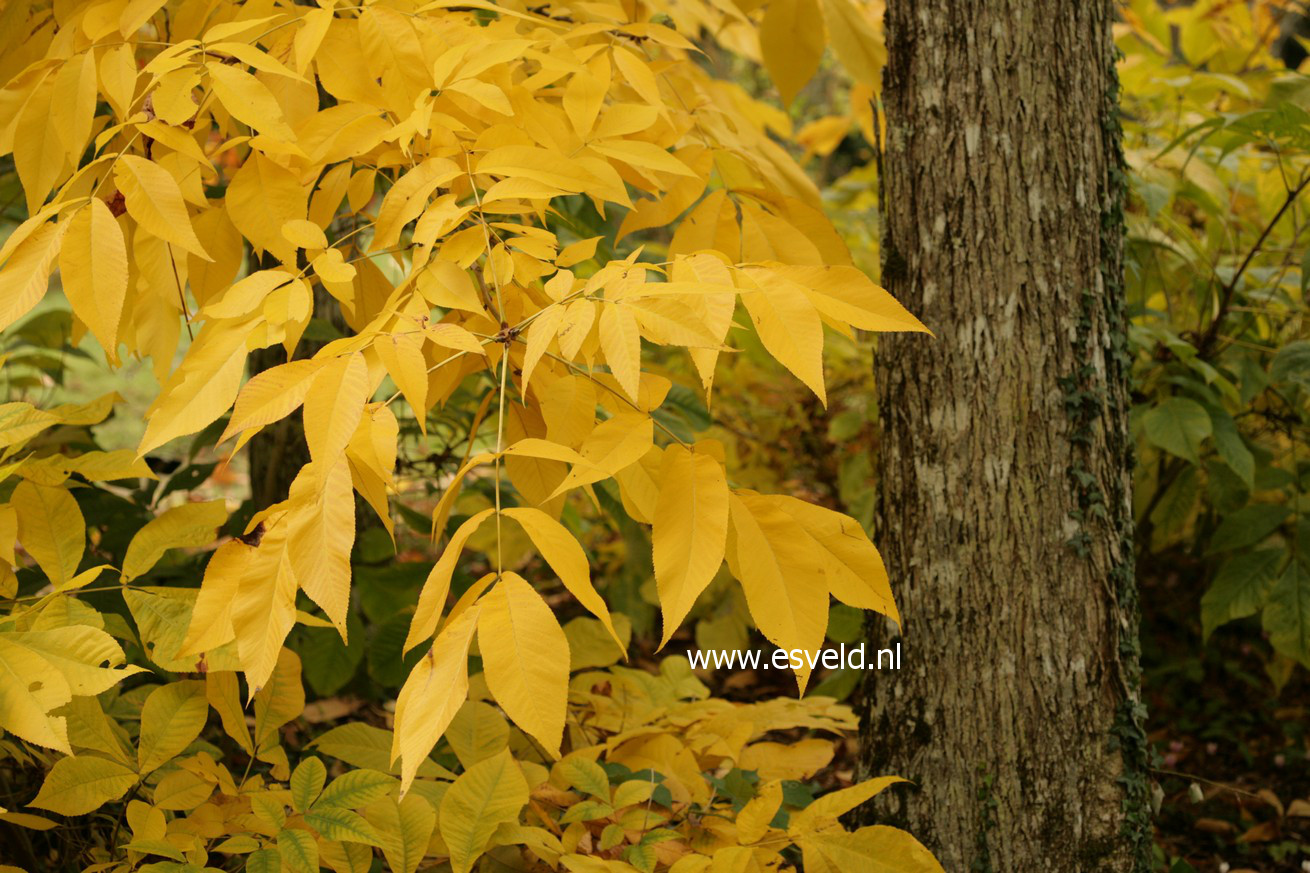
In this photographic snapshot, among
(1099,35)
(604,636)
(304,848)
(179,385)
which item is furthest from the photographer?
(604,636)

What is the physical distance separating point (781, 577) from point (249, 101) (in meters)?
0.72

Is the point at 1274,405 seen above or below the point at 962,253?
below

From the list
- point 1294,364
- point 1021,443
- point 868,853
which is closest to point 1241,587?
point 1294,364

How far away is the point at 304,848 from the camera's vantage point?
1101 mm

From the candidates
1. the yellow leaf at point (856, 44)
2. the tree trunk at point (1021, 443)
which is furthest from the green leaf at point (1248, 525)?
the yellow leaf at point (856, 44)

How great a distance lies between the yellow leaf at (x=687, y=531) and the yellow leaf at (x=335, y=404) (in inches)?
10.7

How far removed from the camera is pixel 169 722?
1.22 metres

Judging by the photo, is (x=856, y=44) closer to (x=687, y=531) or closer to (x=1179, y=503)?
(x=687, y=531)

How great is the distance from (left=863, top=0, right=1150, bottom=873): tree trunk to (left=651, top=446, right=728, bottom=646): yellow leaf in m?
0.69

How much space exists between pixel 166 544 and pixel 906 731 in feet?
3.59

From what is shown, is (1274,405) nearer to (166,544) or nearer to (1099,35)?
(1099,35)

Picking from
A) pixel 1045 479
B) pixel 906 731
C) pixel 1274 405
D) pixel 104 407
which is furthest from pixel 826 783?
pixel 104 407

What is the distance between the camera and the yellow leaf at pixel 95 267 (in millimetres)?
970

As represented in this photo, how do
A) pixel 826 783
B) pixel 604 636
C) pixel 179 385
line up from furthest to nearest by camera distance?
pixel 826 783
pixel 604 636
pixel 179 385
